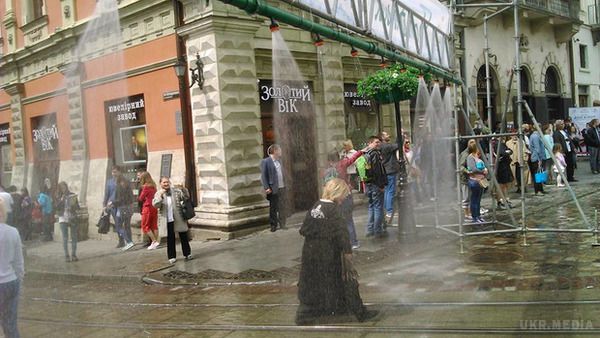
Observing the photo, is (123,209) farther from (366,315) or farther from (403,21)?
(366,315)

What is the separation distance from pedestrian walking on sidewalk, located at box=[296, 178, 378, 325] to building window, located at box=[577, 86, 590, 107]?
30.7 metres

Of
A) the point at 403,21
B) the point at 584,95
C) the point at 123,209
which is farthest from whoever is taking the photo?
the point at 584,95

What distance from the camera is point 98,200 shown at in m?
14.7

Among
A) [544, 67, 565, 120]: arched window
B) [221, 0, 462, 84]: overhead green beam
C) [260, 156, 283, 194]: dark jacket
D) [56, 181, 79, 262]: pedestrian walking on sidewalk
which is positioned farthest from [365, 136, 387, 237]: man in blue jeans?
[544, 67, 565, 120]: arched window

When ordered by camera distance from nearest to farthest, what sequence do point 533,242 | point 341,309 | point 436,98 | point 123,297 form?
point 341,309, point 123,297, point 533,242, point 436,98

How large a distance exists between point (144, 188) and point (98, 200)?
2.49 m

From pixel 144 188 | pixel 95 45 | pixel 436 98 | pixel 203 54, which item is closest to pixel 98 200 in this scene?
pixel 144 188

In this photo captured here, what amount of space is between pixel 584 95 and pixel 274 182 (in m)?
26.6

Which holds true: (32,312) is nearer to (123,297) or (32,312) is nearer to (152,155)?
(123,297)

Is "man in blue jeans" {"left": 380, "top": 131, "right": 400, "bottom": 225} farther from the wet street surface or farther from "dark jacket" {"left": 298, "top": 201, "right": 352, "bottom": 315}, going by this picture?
"dark jacket" {"left": 298, "top": 201, "right": 352, "bottom": 315}

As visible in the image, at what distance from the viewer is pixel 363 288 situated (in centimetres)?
795

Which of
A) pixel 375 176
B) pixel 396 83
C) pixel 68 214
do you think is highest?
pixel 396 83

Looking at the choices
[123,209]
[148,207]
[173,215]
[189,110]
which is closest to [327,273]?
[173,215]

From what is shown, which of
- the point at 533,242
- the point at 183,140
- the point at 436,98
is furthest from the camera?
the point at 183,140
